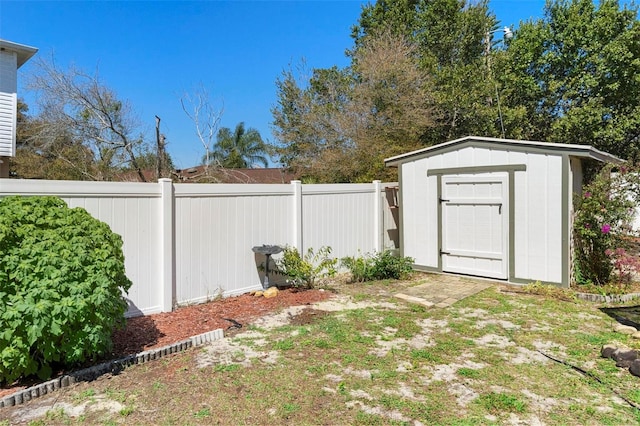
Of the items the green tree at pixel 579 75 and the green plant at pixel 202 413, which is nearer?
the green plant at pixel 202 413

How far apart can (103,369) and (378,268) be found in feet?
16.2

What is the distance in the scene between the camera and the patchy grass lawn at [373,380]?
8.43 ft

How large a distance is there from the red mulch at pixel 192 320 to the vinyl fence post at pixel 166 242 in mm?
237

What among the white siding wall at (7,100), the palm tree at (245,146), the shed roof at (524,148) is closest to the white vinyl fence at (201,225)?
the shed roof at (524,148)

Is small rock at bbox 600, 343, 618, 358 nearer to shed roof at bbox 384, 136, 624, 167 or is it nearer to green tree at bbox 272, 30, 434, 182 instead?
shed roof at bbox 384, 136, 624, 167

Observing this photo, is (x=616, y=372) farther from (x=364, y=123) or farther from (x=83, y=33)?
(x=83, y=33)

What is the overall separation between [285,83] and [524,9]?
34.8 feet

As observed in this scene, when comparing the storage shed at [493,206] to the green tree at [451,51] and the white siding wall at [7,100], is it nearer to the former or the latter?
the green tree at [451,51]

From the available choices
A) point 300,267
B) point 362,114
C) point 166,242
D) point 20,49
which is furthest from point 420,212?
point 20,49

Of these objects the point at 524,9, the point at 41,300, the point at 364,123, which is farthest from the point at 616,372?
the point at 524,9

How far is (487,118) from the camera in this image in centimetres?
1520

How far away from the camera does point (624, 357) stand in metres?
3.38

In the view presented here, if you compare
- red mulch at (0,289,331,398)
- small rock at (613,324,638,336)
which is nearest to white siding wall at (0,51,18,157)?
red mulch at (0,289,331,398)

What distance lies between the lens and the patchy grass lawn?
8.43 ft
